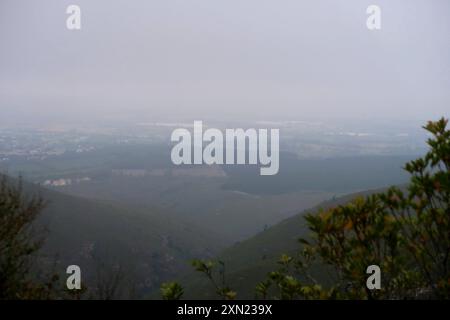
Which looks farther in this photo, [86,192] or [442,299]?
[86,192]

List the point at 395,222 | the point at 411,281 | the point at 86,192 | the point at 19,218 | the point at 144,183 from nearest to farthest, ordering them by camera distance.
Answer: the point at 395,222
the point at 411,281
the point at 19,218
the point at 86,192
the point at 144,183

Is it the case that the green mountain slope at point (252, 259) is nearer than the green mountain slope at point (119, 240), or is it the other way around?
the green mountain slope at point (252, 259)

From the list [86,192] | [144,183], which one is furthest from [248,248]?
[144,183]

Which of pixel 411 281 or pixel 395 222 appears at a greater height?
pixel 395 222

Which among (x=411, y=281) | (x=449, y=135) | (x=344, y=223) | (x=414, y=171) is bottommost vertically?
(x=411, y=281)

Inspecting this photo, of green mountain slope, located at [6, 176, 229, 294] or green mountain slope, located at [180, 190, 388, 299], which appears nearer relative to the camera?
green mountain slope, located at [180, 190, 388, 299]

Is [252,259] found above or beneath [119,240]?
beneath

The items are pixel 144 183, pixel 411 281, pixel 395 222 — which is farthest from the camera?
pixel 144 183

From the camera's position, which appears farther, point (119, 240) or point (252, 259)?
point (119, 240)
